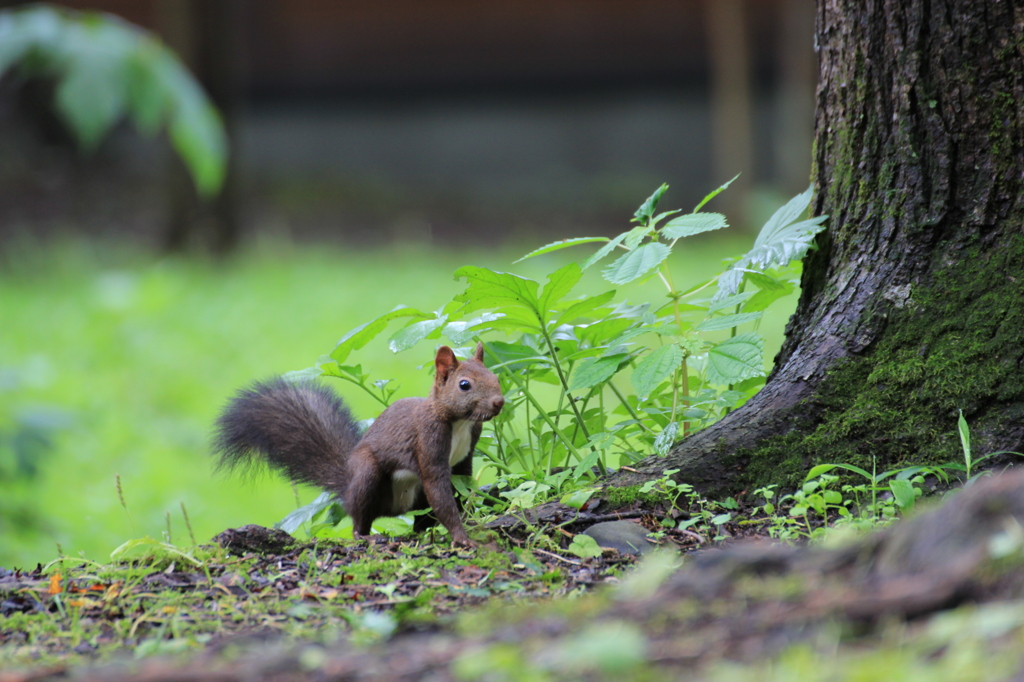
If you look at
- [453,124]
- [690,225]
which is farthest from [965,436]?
[453,124]

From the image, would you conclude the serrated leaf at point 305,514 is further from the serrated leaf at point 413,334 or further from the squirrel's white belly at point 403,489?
the serrated leaf at point 413,334

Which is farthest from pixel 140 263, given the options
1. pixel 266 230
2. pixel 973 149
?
pixel 973 149

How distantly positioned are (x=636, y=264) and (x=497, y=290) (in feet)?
0.97

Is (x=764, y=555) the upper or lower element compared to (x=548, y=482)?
upper

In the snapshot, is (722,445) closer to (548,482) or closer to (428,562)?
(548,482)

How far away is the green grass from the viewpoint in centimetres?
423

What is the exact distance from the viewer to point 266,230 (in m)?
11.0

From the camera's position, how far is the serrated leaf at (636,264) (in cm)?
196

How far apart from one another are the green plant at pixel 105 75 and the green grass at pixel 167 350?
2.73 ft

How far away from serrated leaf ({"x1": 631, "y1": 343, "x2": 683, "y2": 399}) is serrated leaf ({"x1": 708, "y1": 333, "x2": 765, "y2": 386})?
0.07 m

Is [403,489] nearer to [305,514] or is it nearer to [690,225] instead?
[305,514]

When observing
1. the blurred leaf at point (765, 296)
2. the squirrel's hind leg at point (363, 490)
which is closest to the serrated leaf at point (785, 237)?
the blurred leaf at point (765, 296)

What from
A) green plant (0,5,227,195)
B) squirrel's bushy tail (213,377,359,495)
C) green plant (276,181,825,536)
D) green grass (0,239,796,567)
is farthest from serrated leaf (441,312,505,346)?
green grass (0,239,796,567)

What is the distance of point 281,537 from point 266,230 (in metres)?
9.43
